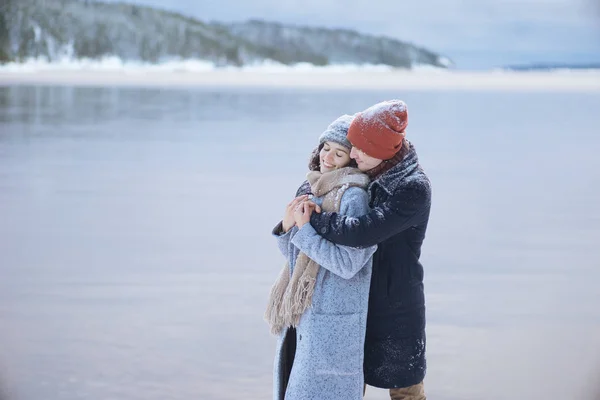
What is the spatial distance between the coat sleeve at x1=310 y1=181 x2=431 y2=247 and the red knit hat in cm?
10

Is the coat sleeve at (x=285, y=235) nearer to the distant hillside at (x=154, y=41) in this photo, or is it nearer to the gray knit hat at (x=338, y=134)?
the gray knit hat at (x=338, y=134)

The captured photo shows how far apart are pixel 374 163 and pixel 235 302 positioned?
173 cm

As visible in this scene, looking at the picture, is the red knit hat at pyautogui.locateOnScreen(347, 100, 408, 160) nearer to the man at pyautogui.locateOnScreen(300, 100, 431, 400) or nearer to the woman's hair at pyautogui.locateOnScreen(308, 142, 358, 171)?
the man at pyautogui.locateOnScreen(300, 100, 431, 400)

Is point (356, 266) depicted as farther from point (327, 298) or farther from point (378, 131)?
point (378, 131)

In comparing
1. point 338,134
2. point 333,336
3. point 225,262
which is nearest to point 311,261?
point 333,336

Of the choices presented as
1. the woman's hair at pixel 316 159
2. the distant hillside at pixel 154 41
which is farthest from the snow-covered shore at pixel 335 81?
the woman's hair at pixel 316 159

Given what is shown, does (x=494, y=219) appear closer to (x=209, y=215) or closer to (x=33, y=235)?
(x=209, y=215)

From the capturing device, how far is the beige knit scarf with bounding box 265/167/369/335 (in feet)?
6.15

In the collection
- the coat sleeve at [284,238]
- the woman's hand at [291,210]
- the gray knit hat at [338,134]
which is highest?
the gray knit hat at [338,134]

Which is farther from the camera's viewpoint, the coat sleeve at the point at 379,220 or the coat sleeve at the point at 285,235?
the coat sleeve at the point at 285,235

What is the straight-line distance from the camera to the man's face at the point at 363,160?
187 cm

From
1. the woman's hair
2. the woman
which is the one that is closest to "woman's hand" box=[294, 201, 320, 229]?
the woman

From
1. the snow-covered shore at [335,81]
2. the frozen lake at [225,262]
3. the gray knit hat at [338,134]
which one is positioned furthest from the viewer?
the snow-covered shore at [335,81]

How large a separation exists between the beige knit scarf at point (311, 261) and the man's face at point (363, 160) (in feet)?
0.06
